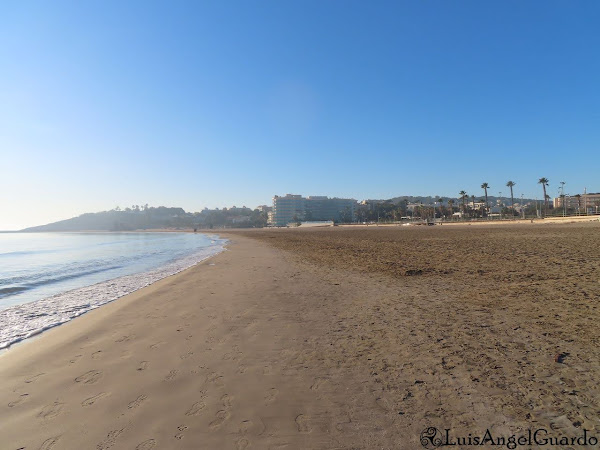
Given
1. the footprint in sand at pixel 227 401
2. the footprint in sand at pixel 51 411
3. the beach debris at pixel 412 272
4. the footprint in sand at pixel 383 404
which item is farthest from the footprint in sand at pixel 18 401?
the beach debris at pixel 412 272

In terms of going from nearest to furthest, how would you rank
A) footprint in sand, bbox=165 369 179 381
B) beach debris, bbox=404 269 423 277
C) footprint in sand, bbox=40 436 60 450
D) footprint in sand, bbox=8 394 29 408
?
1. footprint in sand, bbox=40 436 60 450
2. footprint in sand, bbox=8 394 29 408
3. footprint in sand, bbox=165 369 179 381
4. beach debris, bbox=404 269 423 277

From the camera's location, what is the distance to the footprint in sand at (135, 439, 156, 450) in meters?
2.74

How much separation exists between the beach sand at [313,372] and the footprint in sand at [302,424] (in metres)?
0.03

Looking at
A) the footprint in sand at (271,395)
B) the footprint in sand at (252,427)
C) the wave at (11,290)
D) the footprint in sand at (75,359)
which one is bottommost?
the footprint in sand at (271,395)

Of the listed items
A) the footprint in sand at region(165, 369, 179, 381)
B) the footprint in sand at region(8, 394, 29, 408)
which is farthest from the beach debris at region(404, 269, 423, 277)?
the footprint in sand at region(8, 394, 29, 408)

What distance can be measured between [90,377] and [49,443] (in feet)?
4.82

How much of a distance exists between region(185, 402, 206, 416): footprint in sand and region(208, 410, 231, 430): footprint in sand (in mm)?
223

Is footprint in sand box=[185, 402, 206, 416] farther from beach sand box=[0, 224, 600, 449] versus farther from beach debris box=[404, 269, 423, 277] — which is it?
beach debris box=[404, 269, 423, 277]

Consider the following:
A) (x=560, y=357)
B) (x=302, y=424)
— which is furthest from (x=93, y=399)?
(x=560, y=357)

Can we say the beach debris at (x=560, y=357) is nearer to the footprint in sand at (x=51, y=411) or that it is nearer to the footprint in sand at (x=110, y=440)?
the footprint in sand at (x=110, y=440)

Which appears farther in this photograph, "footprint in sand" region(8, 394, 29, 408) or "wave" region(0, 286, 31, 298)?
"wave" region(0, 286, 31, 298)

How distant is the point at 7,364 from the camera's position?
16.1ft

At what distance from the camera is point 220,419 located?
3.12m

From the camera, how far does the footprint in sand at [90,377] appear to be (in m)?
4.12
